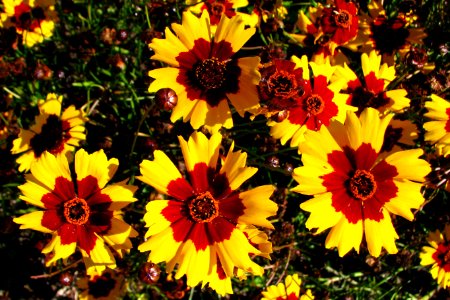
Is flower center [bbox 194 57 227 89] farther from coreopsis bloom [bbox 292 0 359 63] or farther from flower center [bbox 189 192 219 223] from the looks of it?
coreopsis bloom [bbox 292 0 359 63]

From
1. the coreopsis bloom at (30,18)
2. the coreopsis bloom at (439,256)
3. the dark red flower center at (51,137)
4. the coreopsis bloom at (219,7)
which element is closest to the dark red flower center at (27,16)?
the coreopsis bloom at (30,18)

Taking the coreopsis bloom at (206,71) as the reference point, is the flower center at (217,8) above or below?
above

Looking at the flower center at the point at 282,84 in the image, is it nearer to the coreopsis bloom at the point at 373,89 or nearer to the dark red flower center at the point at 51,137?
the coreopsis bloom at the point at 373,89

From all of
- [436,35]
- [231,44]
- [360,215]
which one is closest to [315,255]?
[360,215]

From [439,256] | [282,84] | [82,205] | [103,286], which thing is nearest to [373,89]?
[282,84]

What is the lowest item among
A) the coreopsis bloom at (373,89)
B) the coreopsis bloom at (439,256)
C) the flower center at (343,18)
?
the coreopsis bloom at (439,256)

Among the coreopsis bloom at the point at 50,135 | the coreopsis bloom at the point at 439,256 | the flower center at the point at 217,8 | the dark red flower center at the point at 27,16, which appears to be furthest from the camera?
the dark red flower center at the point at 27,16
